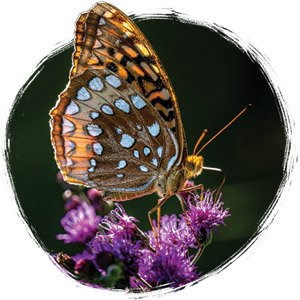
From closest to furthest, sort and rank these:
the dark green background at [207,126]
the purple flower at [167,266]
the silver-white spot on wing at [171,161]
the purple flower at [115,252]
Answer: the purple flower at [115,252]
the purple flower at [167,266]
the silver-white spot on wing at [171,161]
the dark green background at [207,126]

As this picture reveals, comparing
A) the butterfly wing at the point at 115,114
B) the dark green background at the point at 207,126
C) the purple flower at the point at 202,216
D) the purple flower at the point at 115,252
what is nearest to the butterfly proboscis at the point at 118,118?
the butterfly wing at the point at 115,114

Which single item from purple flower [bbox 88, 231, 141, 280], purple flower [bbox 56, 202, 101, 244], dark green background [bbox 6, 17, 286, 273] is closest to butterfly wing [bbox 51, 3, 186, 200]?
purple flower [bbox 56, 202, 101, 244]

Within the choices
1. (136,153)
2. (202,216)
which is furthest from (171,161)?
(202,216)

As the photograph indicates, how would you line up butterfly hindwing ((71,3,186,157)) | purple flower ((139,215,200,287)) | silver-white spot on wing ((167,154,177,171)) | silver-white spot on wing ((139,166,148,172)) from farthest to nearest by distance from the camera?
silver-white spot on wing ((139,166,148,172)) < silver-white spot on wing ((167,154,177,171)) < butterfly hindwing ((71,3,186,157)) < purple flower ((139,215,200,287))

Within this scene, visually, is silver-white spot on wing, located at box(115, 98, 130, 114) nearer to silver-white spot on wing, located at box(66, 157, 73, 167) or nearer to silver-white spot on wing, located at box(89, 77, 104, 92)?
silver-white spot on wing, located at box(89, 77, 104, 92)

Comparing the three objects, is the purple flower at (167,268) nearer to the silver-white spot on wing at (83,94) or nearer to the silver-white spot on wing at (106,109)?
the silver-white spot on wing at (106,109)

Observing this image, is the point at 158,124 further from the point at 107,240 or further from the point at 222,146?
the point at 222,146

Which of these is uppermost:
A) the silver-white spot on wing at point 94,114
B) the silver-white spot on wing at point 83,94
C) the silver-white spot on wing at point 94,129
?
the silver-white spot on wing at point 83,94
